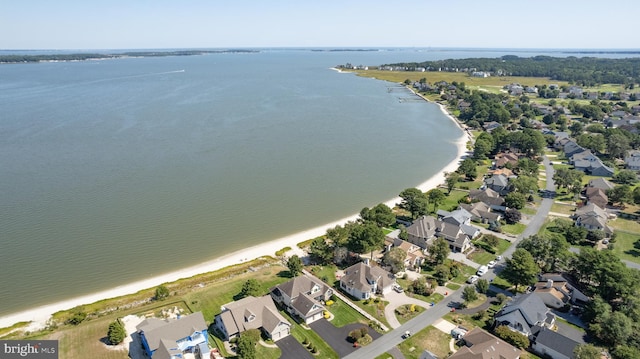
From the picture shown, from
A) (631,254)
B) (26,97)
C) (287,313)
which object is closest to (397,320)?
(287,313)

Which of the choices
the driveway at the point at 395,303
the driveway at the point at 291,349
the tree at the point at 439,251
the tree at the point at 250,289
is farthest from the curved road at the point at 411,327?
the tree at the point at 250,289

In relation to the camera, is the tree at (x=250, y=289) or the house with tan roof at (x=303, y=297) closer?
the house with tan roof at (x=303, y=297)

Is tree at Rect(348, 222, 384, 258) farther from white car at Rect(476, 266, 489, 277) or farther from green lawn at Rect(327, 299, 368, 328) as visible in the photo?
white car at Rect(476, 266, 489, 277)

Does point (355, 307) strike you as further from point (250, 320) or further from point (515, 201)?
point (515, 201)

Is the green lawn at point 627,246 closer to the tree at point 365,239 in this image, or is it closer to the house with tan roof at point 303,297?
the tree at point 365,239

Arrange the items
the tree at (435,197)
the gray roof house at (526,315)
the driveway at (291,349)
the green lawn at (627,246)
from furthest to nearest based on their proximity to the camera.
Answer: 1. the tree at (435,197)
2. the green lawn at (627,246)
3. the gray roof house at (526,315)
4. the driveway at (291,349)

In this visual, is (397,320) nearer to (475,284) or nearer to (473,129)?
(475,284)
